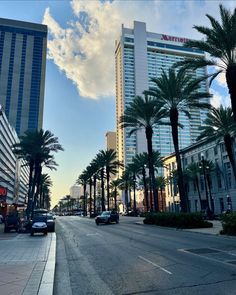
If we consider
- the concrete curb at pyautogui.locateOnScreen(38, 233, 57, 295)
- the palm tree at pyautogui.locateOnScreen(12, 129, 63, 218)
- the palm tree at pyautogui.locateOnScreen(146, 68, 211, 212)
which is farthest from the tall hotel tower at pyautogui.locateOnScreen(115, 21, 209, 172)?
the concrete curb at pyautogui.locateOnScreen(38, 233, 57, 295)

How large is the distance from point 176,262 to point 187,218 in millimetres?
18578

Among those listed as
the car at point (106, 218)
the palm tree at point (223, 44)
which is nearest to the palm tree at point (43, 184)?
the car at point (106, 218)

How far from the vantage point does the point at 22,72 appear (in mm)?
177000

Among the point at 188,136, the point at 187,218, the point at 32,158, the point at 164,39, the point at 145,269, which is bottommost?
the point at 145,269

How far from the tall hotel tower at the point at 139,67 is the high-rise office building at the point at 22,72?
4650 centimetres

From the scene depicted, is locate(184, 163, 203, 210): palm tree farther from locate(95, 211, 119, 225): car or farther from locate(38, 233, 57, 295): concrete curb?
locate(38, 233, 57, 295): concrete curb

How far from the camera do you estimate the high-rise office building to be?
553 feet

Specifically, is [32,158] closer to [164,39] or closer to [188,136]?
[188,136]

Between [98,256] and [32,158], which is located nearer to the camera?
[98,256]

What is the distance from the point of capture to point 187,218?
28828mm

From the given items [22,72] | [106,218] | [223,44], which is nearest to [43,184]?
[106,218]

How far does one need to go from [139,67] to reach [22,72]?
218 feet

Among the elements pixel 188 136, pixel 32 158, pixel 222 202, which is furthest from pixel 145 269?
pixel 188 136

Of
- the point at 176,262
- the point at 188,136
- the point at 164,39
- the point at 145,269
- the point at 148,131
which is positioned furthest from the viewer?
the point at 164,39
